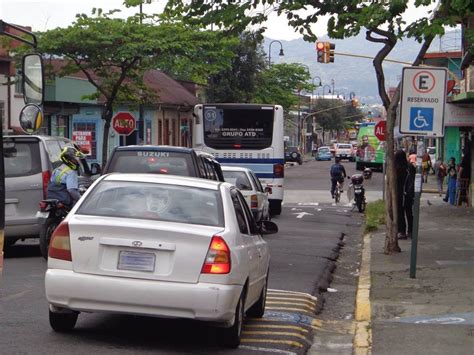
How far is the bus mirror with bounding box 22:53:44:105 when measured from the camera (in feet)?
21.6

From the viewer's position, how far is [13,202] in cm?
1489

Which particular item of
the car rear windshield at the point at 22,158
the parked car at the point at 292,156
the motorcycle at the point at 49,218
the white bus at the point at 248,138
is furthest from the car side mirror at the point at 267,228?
the parked car at the point at 292,156

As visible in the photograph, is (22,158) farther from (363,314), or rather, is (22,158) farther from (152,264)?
(152,264)

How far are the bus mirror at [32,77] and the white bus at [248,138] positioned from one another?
21.8 metres

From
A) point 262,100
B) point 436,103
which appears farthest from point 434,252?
point 262,100

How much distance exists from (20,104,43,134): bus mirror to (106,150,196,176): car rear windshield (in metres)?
2.59

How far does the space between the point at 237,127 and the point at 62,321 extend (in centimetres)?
2003

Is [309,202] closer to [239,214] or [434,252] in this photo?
[434,252]

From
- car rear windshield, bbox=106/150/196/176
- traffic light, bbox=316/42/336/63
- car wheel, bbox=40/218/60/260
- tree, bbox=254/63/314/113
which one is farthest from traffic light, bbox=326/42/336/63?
car wheel, bbox=40/218/60/260

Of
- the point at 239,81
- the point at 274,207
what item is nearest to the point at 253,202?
the point at 274,207

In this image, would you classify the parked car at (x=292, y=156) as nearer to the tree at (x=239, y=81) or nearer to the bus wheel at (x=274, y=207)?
the tree at (x=239, y=81)

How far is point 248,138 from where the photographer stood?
2850cm

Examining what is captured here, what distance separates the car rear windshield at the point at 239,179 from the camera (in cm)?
2222

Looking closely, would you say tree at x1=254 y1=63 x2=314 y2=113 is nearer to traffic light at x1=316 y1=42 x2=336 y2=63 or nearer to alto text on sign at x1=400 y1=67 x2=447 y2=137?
traffic light at x1=316 y1=42 x2=336 y2=63
